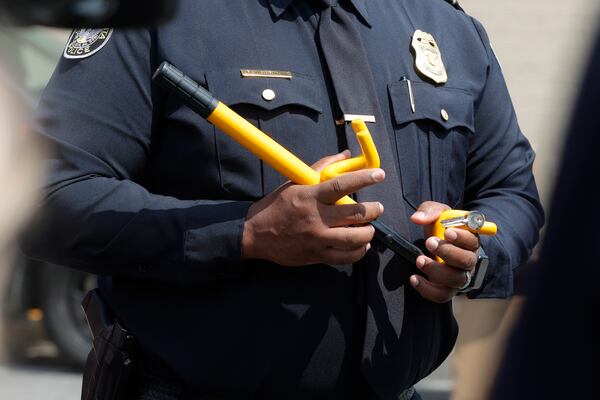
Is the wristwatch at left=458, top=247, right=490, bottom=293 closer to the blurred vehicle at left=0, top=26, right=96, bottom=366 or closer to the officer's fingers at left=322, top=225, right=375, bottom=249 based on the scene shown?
the officer's fingers at left=322, top=225, right=375, bottom=249

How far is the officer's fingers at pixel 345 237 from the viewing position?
6.63 feet

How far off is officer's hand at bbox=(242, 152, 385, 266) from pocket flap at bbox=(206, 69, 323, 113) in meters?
0.17

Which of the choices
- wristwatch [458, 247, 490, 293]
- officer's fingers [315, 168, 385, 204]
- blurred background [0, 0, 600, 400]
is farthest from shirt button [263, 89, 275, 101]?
blurred background [0, 0, 600, 400]

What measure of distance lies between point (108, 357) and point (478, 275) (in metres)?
0.72

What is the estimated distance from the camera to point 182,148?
2154mm

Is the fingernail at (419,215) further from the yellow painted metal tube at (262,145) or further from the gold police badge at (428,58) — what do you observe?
the gold police badge at (428,58)

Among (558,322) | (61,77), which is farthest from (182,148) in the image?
(558,322)

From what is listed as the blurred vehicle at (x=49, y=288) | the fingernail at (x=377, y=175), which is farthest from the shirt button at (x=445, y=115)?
the blurred vehicle at (x=49, y=288)

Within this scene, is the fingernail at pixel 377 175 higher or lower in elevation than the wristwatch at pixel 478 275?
higher

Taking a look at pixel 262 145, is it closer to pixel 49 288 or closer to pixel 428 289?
pixel 428 289

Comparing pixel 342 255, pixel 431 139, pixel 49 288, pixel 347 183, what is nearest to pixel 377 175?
pixel 347 183

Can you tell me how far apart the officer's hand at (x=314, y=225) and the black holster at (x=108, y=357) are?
0.34 m

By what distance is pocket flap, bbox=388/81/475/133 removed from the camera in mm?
2285

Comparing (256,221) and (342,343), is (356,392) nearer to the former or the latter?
(342,343)
